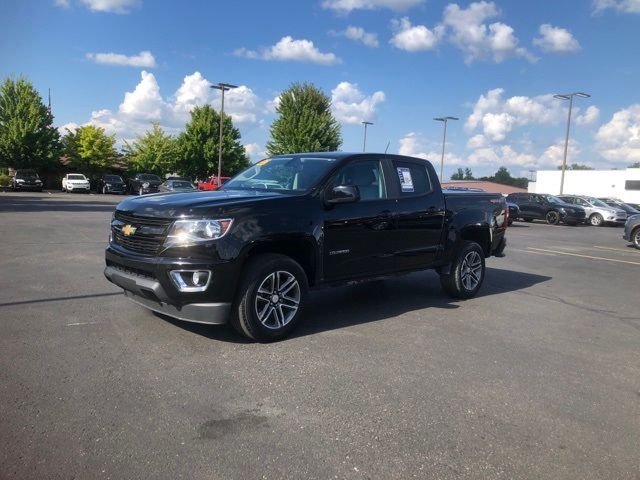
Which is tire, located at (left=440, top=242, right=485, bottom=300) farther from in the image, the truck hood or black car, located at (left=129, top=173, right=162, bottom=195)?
black car, located at (left=129, top=173, right=162, bottom=195)

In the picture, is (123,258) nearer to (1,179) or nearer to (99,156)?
(1,179)

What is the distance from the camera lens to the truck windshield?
18.7ft

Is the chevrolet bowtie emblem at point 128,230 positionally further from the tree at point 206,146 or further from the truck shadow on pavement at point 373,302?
the tree at point 206,146

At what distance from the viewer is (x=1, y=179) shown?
1630 inches

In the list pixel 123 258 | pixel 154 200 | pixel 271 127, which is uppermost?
pixel 271 127

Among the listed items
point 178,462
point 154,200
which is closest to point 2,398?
point 178,462

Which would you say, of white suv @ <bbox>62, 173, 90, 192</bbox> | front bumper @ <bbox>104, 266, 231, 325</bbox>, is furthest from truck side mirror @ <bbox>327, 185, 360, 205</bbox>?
white suv @ <bbox>62, 173, 90, 192</bbox>

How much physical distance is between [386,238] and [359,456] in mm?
3382

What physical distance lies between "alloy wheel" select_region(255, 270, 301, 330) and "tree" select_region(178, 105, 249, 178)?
48847 mm

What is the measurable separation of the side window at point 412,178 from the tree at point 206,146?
47.2 metres

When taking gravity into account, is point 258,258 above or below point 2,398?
above

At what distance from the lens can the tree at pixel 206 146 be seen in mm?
52812

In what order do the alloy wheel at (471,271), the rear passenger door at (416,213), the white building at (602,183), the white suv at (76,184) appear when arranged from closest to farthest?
1. the rear passenger door at (416,213)
2. the alloy wheel at (471,271)
3. the white suv at (76,184)
4. the white building at (602,183)

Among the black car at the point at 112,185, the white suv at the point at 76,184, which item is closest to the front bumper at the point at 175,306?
the white suv at the point at 76,184
